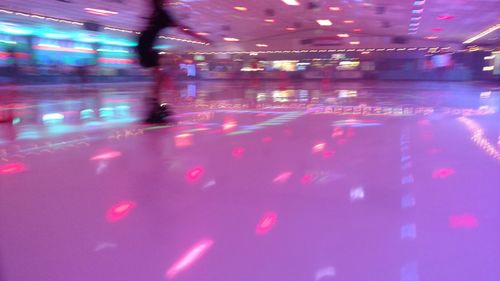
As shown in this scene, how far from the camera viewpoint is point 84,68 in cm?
2067

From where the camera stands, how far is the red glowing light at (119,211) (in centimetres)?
201

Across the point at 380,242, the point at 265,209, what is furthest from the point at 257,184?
the point at 380,242

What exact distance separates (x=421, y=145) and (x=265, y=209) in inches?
98.6

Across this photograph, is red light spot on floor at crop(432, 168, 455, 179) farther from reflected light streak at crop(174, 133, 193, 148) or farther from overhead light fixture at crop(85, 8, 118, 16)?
overhead light fixture at crop(85, 8, 118, 16)

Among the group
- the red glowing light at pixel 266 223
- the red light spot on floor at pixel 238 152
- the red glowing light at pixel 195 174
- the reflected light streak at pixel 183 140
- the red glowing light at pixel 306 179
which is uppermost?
the reflected light streak at pixel 183 140

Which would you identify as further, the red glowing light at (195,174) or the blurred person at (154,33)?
the blurred person at (154,33)

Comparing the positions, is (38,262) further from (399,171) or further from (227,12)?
(227,12)

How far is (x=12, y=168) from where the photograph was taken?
3.02m

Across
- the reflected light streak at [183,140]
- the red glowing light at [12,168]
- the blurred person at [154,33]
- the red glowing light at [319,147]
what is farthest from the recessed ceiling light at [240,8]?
the red glowing light at [12,168]

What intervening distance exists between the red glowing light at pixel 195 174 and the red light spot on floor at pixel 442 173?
1656 mm

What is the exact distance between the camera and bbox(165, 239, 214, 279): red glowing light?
1488mm

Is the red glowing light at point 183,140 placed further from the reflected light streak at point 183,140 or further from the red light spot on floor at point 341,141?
the red light spot on floor at point 341,141

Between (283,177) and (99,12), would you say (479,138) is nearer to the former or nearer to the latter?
(283,177)

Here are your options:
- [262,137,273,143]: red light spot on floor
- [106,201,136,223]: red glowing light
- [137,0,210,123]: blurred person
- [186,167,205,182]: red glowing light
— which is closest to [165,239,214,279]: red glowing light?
[106,201,136,223]: red glowing light
